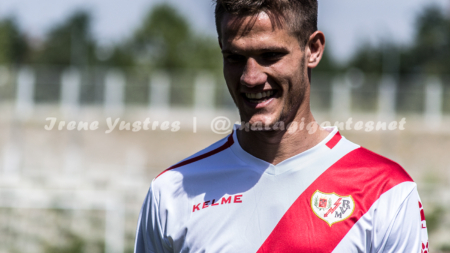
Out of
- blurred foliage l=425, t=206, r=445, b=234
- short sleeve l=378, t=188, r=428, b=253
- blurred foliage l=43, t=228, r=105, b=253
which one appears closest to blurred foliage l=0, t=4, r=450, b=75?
blurred foliage l=43, t=228, r=105, b=253

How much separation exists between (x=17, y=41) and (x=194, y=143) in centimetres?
2682

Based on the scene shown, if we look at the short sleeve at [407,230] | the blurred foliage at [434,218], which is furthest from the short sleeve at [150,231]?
the blurred foliage at [434,218]

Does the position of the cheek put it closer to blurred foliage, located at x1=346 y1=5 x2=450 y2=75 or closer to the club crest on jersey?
the club crest on jersey

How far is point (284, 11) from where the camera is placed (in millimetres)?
2195

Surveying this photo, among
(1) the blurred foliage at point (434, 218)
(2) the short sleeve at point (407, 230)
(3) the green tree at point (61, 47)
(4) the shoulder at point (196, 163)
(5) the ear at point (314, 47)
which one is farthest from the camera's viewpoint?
(3) the green tree at point (61, 47)

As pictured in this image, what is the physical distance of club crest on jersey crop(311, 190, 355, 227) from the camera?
2129 millimetres

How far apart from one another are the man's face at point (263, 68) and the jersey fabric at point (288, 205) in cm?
29

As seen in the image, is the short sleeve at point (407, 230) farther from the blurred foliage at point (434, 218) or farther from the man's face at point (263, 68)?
the blurred foliage at point (434, 218)

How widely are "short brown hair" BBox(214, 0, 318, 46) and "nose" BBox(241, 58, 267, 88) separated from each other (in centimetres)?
21

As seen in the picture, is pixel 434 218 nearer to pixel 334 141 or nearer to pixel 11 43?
pixel 334 141

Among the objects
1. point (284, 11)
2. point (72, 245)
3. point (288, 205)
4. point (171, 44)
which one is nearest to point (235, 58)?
point (284, 11)

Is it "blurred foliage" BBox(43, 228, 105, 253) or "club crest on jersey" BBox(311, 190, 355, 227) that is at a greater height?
"club crest on jersey" BBox(311, 190, 355, 227)

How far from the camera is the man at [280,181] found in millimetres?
2100

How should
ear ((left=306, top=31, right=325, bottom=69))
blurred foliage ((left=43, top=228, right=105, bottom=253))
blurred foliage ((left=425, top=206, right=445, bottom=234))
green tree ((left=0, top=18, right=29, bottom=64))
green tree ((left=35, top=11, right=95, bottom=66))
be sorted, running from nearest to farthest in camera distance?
ear ((left=306, top=31, right=325, bottom=69)) → blurred foliage ((left=43, top=228, right=105, bottom=253)) → blurred foliage ((left=425, top=206, right=445, bottom=234)) → green tree ((left=0, top=18, right=29, bottom=64)) → green tree ((left=35, top=11, right=95, bottom=66))
